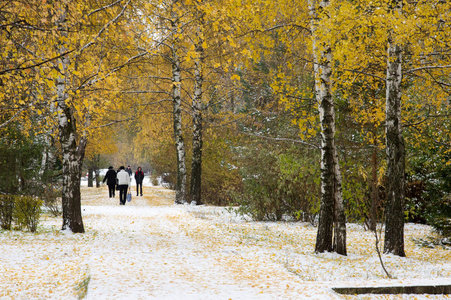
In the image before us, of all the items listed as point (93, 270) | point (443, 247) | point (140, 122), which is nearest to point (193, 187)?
point (140, 122)

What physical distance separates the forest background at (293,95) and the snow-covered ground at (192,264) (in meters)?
0.96

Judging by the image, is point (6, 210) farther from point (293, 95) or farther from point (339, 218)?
point (339, 218)

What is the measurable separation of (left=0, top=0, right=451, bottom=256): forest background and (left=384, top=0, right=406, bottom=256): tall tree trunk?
0.03m

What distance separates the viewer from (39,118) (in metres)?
17.6

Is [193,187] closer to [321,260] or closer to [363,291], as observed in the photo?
[321,260]

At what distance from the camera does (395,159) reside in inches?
296

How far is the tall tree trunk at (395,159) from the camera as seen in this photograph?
24.6ft

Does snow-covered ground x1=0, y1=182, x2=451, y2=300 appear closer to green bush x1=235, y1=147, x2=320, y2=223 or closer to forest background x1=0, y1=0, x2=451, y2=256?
forest background x1=0, y1=0, x2=451, y2=256

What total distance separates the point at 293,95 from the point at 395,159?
2.46 metres

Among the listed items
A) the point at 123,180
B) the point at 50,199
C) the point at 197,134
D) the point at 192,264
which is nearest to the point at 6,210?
the point at 50,199

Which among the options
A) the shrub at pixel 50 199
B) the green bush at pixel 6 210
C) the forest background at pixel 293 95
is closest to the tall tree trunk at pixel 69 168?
the forest background at pixel 293 95

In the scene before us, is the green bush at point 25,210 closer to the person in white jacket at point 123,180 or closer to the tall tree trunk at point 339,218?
the tall tree trunk at point 339,218

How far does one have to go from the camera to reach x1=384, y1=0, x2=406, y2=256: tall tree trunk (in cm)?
750

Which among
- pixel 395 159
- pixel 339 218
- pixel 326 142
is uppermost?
pixel 326 142
